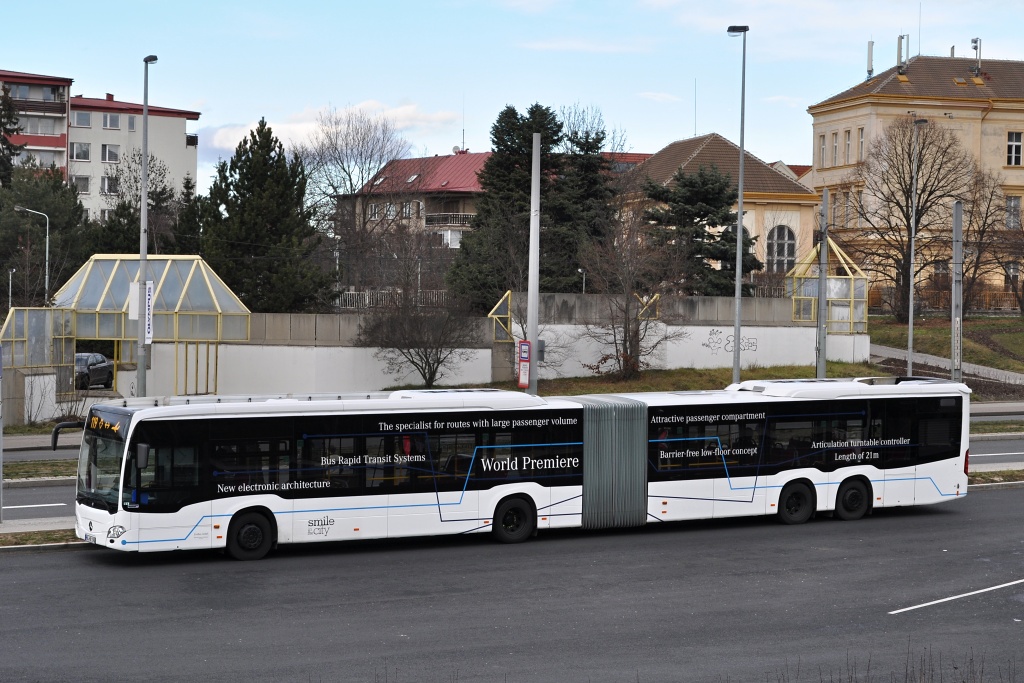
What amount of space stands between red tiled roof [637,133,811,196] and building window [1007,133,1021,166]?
15.1 m

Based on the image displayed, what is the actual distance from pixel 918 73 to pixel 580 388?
43.4 m

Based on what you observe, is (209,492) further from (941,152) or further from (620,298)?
(941,152)

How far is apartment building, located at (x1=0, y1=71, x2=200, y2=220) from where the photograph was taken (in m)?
98.9

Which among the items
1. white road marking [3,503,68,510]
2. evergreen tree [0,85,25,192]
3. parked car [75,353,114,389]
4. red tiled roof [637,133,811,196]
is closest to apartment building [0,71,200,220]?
evergreen tree [0,85,25,192]

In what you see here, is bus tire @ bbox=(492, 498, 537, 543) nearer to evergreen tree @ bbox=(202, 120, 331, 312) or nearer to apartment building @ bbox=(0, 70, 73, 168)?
evergreen tree @ bbox=(202, 120, 331, 312)

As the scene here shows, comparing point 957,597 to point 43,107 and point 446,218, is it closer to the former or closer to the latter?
point 446,218

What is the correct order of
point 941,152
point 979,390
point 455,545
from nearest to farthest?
1. point 455,545
2. point 979,390
3. point 941,152

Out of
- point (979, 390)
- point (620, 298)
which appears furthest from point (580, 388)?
point (979, 390)

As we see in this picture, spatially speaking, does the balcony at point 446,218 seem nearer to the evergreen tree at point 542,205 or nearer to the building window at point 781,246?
the building window at point 781,246

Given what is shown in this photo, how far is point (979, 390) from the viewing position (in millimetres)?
45938

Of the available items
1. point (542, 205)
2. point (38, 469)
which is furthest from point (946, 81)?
point (38, 469)

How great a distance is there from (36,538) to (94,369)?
25.0 metres

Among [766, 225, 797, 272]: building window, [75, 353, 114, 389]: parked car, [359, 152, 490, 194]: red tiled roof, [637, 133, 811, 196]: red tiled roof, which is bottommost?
[75, 353, 114, 389]: parked car

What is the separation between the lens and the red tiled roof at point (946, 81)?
71188mm
